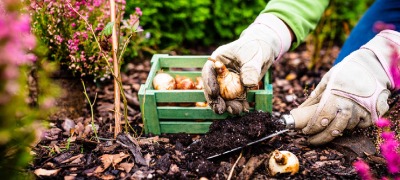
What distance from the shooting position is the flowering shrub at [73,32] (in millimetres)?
2385

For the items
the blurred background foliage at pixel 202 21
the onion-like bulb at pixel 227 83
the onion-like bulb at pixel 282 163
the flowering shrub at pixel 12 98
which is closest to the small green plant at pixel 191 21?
the blurred background foliage at pixel 202 21

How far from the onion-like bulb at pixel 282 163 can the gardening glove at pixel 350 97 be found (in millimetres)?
218

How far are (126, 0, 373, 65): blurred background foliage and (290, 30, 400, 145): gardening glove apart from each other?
1388mm

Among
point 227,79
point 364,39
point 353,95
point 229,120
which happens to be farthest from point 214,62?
point 364,39

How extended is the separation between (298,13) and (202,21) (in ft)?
4.44

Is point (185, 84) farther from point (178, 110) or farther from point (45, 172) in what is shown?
point (45, 172)

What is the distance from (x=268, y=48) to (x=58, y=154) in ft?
3.98

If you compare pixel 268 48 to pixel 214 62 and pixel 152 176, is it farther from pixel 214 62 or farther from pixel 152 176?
pixel 152 176

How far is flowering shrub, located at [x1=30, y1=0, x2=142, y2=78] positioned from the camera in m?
2.38

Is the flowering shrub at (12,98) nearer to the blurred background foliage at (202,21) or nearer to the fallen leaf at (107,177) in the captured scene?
the fallen leaf at (107,177)

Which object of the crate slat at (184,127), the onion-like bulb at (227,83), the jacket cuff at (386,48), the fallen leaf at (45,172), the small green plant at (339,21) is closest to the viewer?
the fallen leaf at (45,172)

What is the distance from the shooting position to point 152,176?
1902 mm

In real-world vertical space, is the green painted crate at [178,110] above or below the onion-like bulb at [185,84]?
below

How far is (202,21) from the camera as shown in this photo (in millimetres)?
3660
